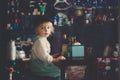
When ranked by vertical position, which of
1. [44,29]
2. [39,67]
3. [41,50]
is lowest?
[39,67]

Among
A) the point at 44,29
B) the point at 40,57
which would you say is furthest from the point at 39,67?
the point at 44,29

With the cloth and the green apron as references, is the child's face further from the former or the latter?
the green apron

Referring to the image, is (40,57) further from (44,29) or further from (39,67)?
(44,29)

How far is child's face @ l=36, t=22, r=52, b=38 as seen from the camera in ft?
8.12

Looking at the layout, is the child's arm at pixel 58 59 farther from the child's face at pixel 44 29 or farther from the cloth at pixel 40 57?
the child's face at pixel 44 29

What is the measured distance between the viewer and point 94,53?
2.51m

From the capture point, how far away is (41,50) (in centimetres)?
247

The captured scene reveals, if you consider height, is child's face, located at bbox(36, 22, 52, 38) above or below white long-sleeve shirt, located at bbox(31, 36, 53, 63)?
above

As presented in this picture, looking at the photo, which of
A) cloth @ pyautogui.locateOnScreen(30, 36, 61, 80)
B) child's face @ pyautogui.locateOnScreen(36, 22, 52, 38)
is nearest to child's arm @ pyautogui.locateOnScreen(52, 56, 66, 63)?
cloth @ pyautogui.locateOnScreen(30, 36, 61, 80)

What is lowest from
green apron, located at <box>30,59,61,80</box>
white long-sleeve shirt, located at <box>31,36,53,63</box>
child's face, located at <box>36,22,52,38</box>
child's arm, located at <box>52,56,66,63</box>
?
green apron, located at <box>30,59,61,80</box>

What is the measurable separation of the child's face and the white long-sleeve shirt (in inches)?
1.4

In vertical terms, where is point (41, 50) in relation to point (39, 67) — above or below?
above

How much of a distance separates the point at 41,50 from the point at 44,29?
128 millimetres

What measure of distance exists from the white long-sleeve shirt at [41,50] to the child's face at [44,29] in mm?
34
